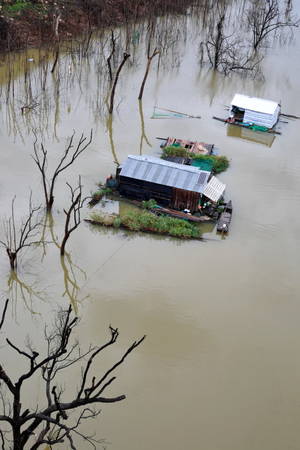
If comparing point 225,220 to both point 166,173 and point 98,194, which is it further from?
point 98,194

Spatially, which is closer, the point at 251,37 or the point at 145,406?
the point at 145,406

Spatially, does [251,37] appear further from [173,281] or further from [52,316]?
[52,316]

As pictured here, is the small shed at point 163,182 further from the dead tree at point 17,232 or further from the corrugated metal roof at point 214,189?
the dead tree at point 17,232

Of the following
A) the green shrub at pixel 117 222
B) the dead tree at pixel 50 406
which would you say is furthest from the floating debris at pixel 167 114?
the dead tree at pixel 50 406

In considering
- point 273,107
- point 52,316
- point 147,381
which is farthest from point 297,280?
point 273,107

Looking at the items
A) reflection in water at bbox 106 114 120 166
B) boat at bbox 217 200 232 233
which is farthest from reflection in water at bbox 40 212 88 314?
reflection in water at bbox 106 114 120 166

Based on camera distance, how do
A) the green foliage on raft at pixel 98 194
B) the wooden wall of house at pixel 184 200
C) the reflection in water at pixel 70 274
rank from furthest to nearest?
1. the green foliage on raft at pixel 98 194
2. the wooden wall of house at pixel 184 200
3. the reflection in water at pixel 70 274
